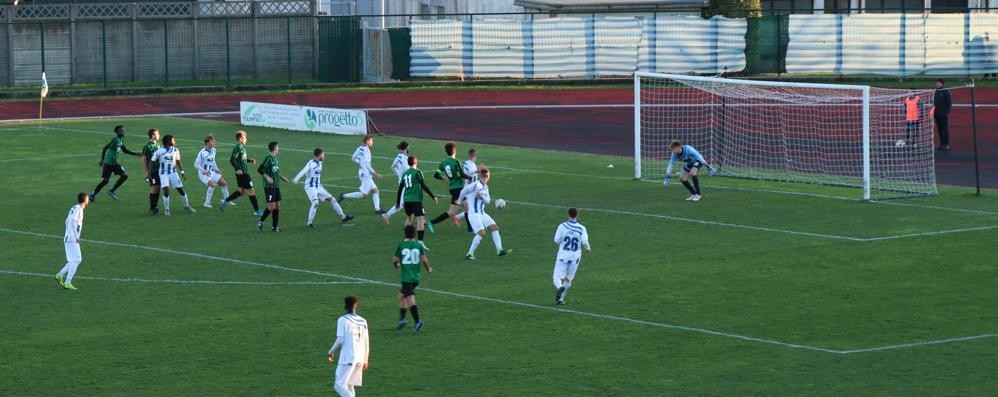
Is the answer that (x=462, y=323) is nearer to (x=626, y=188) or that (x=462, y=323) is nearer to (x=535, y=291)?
(x=535, y=291)

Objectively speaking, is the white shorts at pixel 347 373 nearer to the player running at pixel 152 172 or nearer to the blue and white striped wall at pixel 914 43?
the player running at pixel 152 172

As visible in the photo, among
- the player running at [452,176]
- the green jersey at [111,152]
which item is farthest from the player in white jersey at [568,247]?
the green jersey at [111,152]

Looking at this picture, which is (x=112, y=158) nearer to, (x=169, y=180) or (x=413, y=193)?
(x=169, y=180)

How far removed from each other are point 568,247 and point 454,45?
141 feet

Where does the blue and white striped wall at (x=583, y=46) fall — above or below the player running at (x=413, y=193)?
above

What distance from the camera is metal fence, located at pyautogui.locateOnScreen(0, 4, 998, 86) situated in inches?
2427

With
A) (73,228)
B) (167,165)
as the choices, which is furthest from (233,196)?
(73,228)

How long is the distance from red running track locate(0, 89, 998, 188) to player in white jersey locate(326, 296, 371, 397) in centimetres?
2404

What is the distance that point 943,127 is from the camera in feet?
141

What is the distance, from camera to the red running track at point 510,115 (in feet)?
147

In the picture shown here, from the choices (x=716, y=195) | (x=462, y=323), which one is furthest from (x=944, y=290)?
(x=716, y=195)

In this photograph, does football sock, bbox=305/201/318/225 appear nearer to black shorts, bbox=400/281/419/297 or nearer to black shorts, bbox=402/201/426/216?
black shorts, bbox=402/201/426/216

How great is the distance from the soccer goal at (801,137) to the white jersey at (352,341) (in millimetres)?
19468

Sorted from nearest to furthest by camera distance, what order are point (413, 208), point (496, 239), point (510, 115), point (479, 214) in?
point (479, 214) < point (496, 239) < point (413, 208) < point (510, 115)
